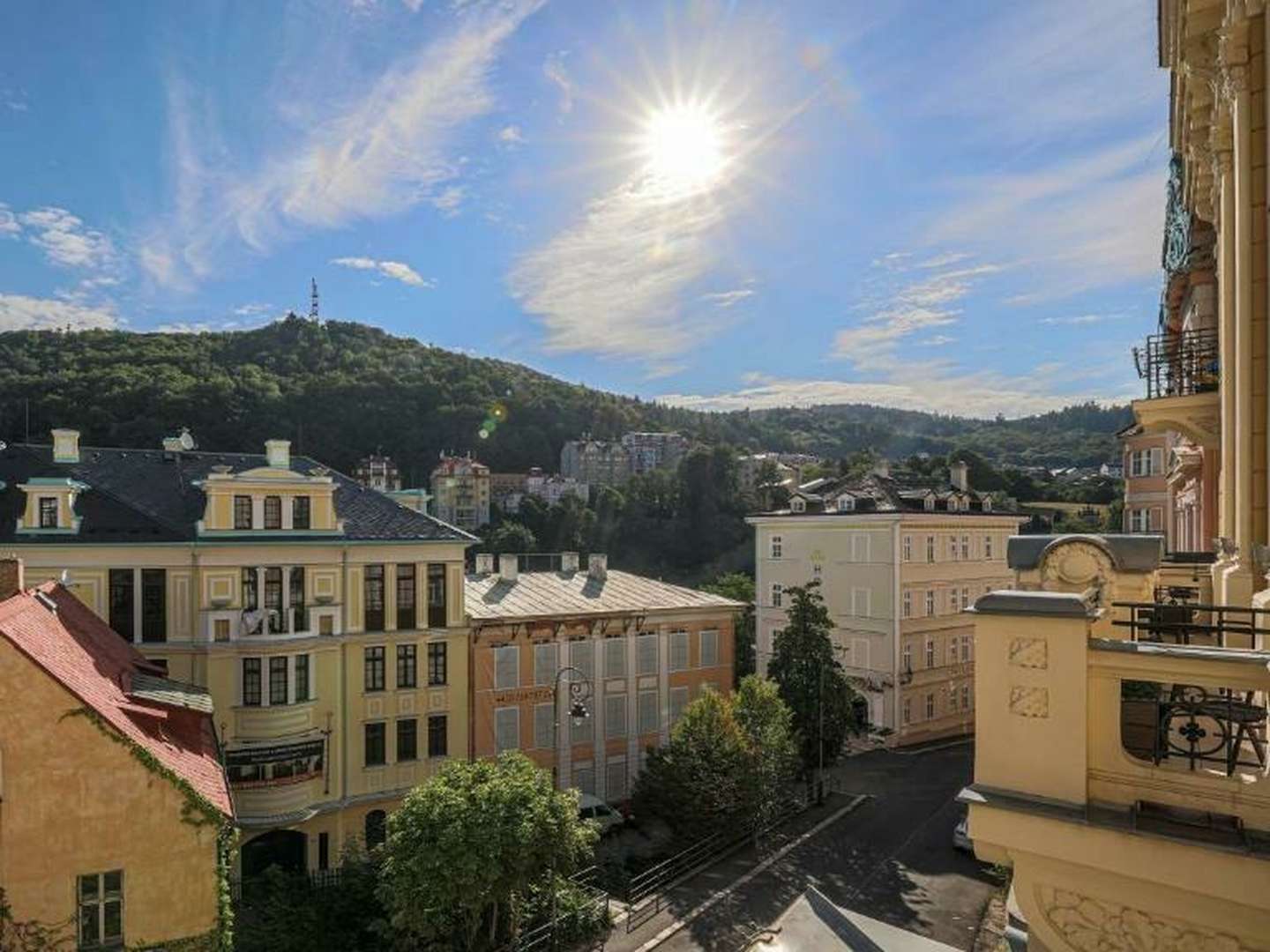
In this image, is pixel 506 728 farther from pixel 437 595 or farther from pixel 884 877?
pixel 884 877

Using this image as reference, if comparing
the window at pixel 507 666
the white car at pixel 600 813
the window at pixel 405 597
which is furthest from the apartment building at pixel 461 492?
the white car at pixel 600 813

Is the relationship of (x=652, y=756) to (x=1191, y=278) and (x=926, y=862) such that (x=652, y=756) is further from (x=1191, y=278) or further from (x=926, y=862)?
(x=1191, y=278)

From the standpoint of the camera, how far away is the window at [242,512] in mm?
23469

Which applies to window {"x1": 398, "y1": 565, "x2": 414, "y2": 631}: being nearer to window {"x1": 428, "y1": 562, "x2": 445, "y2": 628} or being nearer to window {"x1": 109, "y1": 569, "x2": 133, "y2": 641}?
window {"x1": 428, "y1": 562, "x2": 445, "y2": 628}

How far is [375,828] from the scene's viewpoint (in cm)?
2509

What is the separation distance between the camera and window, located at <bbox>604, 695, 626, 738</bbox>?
98.1ft

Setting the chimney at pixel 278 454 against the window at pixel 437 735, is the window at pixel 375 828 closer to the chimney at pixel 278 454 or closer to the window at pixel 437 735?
the window at pixel 437 735

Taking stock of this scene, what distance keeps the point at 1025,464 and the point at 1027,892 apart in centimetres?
13148

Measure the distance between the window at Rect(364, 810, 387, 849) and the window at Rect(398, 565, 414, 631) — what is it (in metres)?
6.06

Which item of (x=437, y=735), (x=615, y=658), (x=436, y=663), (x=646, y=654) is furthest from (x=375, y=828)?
(x=646, y=654)

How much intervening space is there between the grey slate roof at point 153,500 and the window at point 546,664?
5.46 m

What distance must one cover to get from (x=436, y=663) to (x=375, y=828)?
5.54 metres

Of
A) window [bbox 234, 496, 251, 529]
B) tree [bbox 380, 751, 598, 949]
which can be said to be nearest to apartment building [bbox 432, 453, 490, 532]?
window [bbox 234, 496, 251, 529]

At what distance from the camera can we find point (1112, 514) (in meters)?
66.1
